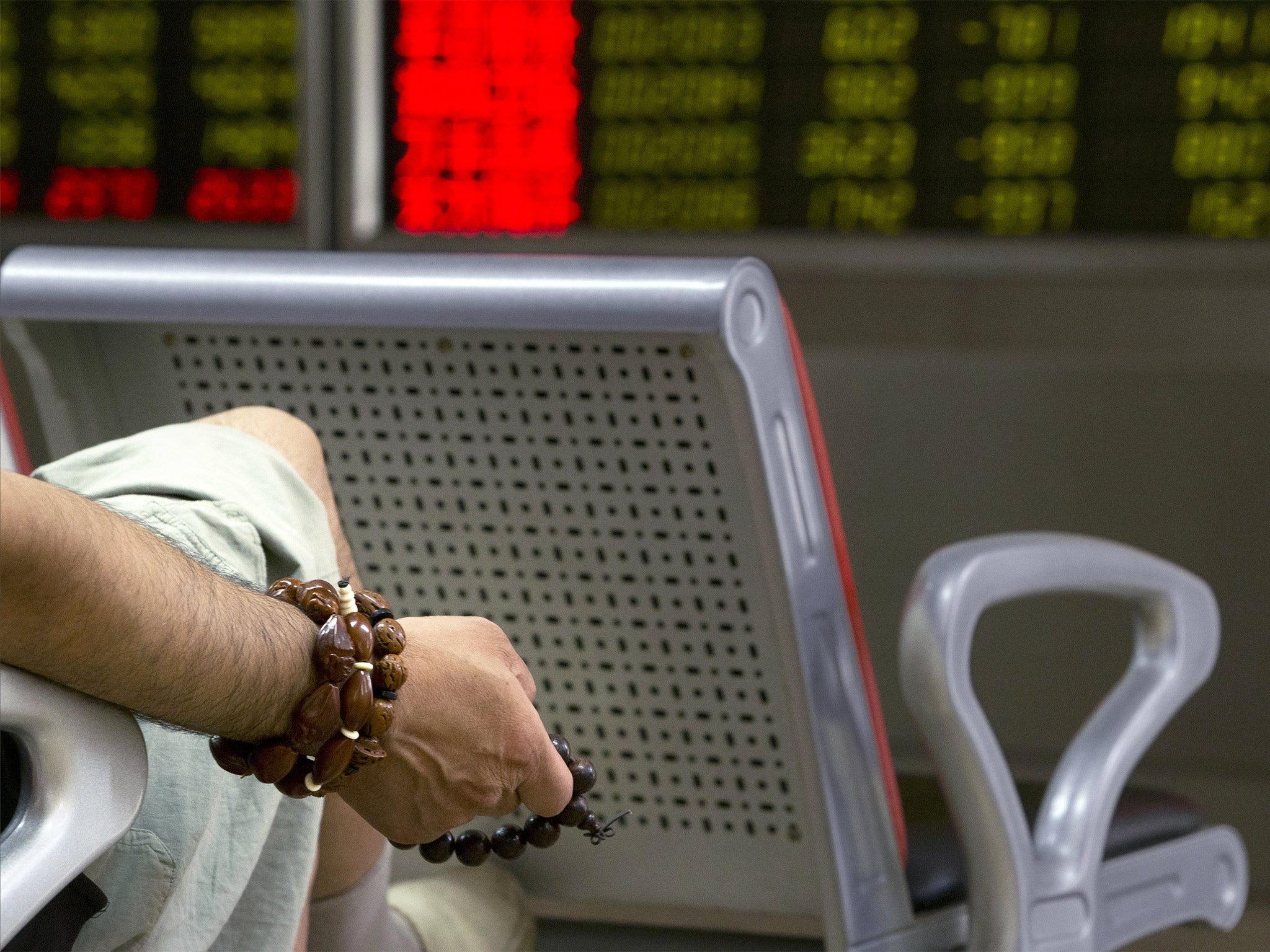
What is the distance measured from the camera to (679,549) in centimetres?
89

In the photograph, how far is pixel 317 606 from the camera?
53cm

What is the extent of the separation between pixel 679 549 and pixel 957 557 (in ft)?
0.61

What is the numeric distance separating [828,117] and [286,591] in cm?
169

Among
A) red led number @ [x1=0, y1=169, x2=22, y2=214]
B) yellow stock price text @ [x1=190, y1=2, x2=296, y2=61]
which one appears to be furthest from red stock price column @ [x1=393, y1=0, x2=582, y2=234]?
red led number @ [x1=0, y1=169, x2=22, y2=214]

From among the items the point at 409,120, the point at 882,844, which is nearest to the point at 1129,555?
the point at 882,844

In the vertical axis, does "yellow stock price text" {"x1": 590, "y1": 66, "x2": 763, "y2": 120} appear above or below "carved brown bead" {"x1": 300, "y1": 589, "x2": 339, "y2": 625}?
above

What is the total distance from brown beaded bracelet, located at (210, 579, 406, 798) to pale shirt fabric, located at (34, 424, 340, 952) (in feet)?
0.14

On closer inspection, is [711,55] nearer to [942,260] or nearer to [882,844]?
[942,260]

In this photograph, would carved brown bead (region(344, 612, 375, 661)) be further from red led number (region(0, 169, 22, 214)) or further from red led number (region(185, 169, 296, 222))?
red led number (region(0, 169, 22, 214))

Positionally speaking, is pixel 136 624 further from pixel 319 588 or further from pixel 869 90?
pixel 869 90

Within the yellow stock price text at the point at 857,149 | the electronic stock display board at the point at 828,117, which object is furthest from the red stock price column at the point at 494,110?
the yellow stock price text at the point at 857,149

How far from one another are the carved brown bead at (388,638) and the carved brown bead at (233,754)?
0.19 ft

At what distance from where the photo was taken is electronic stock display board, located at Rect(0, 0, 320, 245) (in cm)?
227

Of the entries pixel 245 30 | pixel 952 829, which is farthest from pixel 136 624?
pixel 245 30
